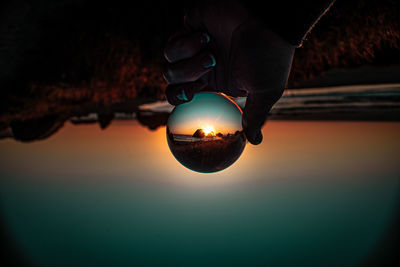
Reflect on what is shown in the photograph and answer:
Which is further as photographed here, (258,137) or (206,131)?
(258,137)

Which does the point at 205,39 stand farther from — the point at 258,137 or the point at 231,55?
the point at 258,137

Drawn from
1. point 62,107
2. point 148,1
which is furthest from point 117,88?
point 62,107

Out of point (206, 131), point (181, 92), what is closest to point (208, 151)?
point (206, 131)

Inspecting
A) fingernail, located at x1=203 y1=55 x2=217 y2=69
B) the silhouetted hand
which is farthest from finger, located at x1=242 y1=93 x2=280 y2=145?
fingernail, located at x1=203 y1=55 x2=217 y2=69

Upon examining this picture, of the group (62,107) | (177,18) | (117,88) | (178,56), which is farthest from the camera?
(62,107)

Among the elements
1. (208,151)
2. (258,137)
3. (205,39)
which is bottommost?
(208,151)

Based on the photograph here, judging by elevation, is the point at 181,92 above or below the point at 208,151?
above

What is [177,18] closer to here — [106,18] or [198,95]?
[106,18]
